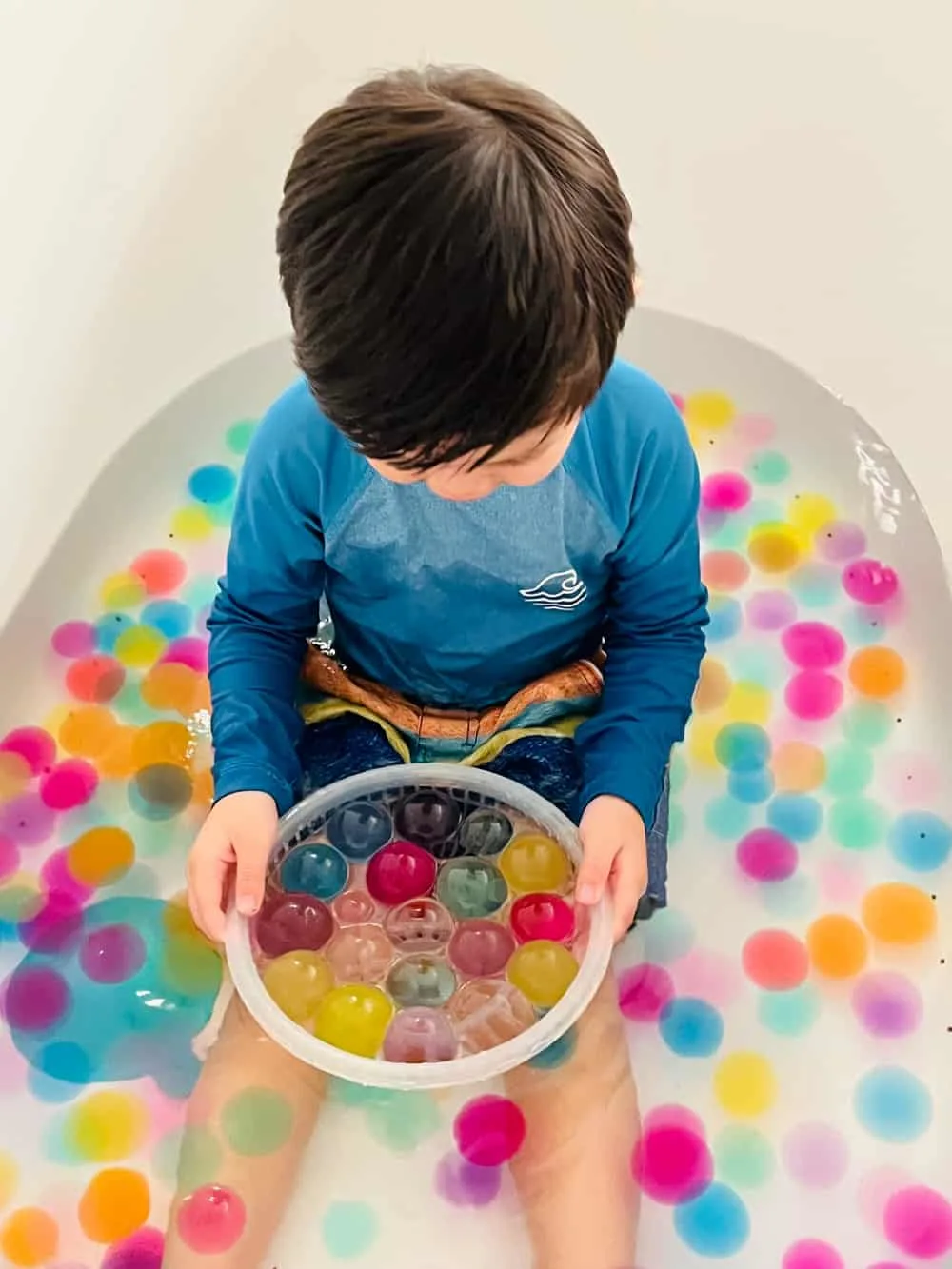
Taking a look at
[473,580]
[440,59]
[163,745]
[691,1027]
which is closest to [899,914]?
[691,1027]

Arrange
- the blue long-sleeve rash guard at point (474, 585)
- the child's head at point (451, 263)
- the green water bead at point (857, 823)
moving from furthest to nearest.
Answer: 1. the green water bead at point (857, 823)
2. the blue long-sleeve rash guard at point (474, 585)
3. the child's head at point (451, 263)

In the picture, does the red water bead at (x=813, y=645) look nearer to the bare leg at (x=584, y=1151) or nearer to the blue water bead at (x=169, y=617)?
the bare leg at (x=584, y=1151)

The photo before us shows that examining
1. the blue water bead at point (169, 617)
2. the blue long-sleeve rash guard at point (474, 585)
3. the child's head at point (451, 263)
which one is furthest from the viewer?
the blue water bead at point (169, 617)

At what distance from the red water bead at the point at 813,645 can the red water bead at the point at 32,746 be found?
1.66ft

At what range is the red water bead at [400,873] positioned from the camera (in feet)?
2.71

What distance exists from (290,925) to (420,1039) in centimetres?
10

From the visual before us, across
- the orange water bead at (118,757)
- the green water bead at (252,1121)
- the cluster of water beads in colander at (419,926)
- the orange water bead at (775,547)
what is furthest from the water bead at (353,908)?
A: the orange water bead at (775,547)

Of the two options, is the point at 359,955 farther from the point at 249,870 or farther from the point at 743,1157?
the point at 743,1157

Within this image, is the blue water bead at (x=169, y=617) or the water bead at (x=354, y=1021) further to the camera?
the blue water bead at (x=169, y=617)

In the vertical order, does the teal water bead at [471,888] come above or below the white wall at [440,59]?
below

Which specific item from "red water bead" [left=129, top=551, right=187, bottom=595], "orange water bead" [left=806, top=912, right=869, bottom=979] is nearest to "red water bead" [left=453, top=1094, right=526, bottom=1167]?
"orange water bead" [left=806, top=912, right=869, bottom=979]

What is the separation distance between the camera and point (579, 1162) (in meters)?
0.77

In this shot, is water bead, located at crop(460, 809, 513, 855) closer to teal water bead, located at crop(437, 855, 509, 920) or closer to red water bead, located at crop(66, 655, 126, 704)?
teal water bead, located at crop(437, 855, 509, 920)

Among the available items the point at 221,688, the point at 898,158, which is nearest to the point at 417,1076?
the point at 221,688
